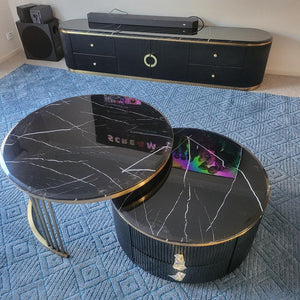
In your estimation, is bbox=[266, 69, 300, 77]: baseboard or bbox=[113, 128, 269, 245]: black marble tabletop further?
bbox=[266, 69, 300, 77]: baseboard

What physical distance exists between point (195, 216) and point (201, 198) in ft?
0.30

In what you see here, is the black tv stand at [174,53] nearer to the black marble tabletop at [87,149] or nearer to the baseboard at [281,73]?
the baseboard at [281,73]

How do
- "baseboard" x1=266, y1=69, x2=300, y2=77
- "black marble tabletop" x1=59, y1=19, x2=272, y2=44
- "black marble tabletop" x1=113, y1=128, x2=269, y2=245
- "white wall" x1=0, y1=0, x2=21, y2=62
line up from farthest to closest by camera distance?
"white wall" x1=0, y1=0, x2=21, y2=62 < "baseboard" x1=266, y1=69, x2=300, y2=77 < "black marble tabletop" x1=59, y1=19, x2=272, y2=44 < "black marble tabletop" x1=113, y1=128, x2=269, y2=245

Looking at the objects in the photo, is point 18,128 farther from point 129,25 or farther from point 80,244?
point 129,25

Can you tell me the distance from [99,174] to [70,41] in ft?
6.73

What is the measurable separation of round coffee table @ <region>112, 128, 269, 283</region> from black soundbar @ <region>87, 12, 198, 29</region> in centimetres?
165

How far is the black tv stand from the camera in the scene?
2.37 metres

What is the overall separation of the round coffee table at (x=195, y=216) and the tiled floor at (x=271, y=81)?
4.87 feet

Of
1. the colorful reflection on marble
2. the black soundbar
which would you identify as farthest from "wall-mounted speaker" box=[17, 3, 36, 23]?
the colorful reflection on marble

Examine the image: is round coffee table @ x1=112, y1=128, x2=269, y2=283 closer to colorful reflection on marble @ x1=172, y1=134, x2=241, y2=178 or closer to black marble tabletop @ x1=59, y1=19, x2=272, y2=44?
colorful reflection on marble @ x1=172, y1=134, x2=241, y2=178

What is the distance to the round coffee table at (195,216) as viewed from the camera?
1.02m

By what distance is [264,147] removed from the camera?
1917 millimetres

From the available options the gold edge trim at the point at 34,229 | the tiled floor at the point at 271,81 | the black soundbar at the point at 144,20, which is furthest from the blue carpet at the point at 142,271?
the black soundbar at the point at 144,20

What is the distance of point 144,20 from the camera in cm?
261
